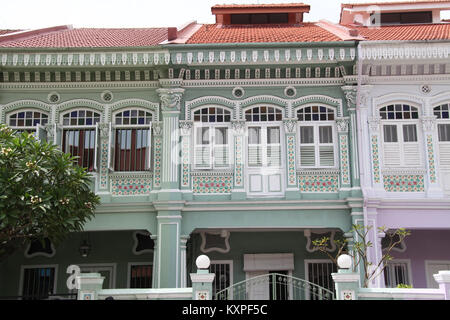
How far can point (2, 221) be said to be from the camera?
391 inches

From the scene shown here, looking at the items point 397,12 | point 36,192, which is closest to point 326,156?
point 397,12

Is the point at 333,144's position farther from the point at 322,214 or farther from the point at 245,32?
the point at 245,32

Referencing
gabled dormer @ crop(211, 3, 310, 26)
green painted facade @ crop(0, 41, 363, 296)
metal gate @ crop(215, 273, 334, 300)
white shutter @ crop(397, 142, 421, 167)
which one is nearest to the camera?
metal gate @ crop(215, 273, 334, 300)

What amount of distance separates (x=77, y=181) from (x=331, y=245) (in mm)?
6372

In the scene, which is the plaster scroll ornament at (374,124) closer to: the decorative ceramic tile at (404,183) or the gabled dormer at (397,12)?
the decorative ceramic tile at (404,183)

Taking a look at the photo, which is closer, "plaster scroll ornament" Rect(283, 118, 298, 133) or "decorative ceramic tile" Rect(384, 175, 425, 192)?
"decorative ceramic tile" Rect(384, 175, 425, 192)

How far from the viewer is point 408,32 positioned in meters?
14.7

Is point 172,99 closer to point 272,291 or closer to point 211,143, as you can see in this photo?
point 211,143

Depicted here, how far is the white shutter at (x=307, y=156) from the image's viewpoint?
13125 mm

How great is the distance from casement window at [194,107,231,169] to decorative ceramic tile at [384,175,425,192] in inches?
141

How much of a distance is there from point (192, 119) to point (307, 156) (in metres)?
2.74

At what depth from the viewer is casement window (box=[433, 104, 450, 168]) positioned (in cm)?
1300

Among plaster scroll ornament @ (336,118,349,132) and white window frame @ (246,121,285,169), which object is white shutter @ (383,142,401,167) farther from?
white window frame @ (246,121,285,169)

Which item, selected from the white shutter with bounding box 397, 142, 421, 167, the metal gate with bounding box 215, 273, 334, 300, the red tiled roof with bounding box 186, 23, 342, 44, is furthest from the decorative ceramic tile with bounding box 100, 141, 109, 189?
the white shutter with bounding box 397, 142, 421, 167
